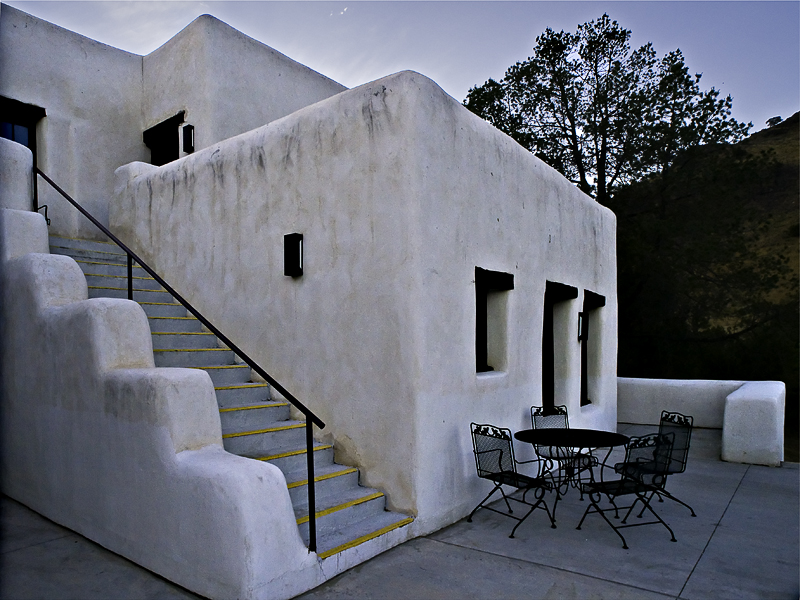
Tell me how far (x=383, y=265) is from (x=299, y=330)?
1125 millimetres

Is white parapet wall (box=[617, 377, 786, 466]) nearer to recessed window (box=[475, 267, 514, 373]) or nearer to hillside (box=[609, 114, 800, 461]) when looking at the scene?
recessed window (box=[475, 267, 514, 373])

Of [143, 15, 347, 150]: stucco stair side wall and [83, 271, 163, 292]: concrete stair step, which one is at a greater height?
[143, 15, 347, 150]: stucco stair side wall

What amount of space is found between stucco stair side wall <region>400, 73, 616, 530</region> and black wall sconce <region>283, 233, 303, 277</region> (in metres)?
1.27

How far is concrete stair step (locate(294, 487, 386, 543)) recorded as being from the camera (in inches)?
163

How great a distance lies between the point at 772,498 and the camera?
6055 mm

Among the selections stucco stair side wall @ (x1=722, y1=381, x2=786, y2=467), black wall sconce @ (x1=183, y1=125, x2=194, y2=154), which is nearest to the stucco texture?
black wall sconce @ (x1=183, y1=125, x2=194, y2=154)

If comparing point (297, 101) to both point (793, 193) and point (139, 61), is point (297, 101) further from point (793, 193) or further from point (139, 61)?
point (793, 193)

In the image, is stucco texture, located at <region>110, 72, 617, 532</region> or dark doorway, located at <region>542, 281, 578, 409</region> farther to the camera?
dark doorway, located at <region>542, 281, 578, 409</region>

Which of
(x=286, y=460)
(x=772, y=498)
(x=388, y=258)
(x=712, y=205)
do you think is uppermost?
(x=712, y=205)

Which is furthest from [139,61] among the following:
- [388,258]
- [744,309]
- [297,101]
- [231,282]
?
[744,309]

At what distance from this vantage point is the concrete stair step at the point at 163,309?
6.21m

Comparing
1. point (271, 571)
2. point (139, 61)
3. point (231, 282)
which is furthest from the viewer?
point (139, 61)

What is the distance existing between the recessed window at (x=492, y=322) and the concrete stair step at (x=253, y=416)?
195 cm

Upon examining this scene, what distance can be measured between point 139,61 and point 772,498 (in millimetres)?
10550
